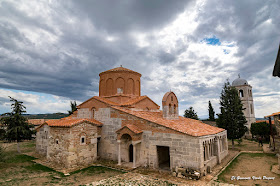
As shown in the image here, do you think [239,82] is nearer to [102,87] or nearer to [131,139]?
[102,87]

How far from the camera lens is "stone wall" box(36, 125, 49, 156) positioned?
15.7 meters

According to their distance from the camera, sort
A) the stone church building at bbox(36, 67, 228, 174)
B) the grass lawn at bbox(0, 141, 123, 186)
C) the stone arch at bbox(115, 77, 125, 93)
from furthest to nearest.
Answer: the stone arch at bbox(115, 77, 125, 93), the stone church building at bbox(36, 67, 228, 174), the grass lawn at bbox(0, 141, 123, 186)

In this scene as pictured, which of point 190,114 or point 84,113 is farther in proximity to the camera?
point 190,114

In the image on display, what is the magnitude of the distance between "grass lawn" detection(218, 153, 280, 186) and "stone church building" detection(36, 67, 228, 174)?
1.11 m

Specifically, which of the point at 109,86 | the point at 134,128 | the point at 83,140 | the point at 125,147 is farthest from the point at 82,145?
the point at 109,86

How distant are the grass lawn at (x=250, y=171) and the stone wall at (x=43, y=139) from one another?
1586cm

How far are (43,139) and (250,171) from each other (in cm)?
1854

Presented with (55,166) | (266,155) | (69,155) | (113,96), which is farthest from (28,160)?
(266,155)

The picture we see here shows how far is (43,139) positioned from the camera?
15938 millimetres

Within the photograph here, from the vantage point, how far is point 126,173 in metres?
10.4

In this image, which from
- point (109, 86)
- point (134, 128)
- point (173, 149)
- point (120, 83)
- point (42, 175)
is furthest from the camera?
point (109, 86)

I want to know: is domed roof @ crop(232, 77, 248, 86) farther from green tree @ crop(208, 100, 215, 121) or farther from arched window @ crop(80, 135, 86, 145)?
arched window @ crop(80, 135, 86, 145)

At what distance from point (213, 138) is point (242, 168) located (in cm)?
278

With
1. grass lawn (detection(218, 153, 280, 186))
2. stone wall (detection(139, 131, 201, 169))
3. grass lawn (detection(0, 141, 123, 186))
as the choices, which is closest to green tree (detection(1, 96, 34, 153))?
grass lawn (detection(0, 141, 123, 186))
